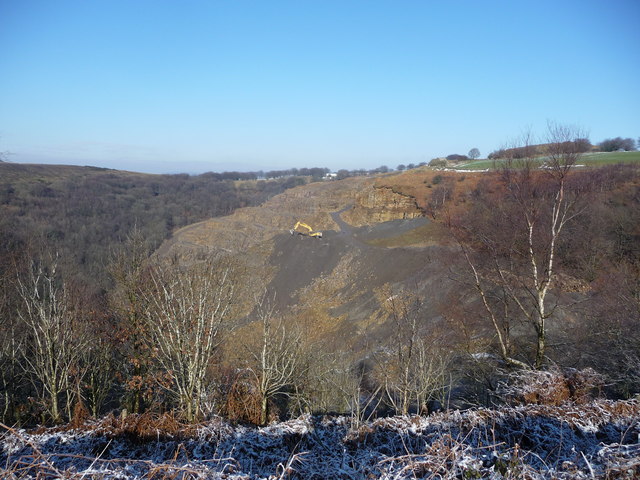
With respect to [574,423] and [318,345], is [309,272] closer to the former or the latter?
[318,345]

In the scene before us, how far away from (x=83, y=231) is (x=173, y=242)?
1828 centimetres

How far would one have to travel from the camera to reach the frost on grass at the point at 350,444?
10.9ft

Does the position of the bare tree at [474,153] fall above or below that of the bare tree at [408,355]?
above

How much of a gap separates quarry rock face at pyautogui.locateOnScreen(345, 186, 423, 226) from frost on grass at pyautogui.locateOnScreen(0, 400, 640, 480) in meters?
30.0

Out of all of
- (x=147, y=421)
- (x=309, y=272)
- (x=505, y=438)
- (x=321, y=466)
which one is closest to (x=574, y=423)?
(x=505, y=438)

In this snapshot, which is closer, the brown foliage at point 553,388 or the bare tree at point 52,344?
the brown foliage at point 553,388

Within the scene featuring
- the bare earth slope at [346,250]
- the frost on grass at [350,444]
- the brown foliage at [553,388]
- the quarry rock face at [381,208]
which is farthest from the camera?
the quarry rock face at [381,208]

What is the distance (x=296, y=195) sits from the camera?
64312 millimetres

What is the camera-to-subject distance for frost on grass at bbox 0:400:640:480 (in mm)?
3312

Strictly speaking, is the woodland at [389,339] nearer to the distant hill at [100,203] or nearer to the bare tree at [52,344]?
the bare tree at [52,344]

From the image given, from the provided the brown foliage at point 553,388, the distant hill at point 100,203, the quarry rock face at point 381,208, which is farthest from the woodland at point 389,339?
the distant hill at point 100,203

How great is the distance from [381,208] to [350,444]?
33225 millimetres

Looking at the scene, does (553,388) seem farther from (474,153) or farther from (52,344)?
(474,153)

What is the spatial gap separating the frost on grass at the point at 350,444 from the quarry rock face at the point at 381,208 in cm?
3002
